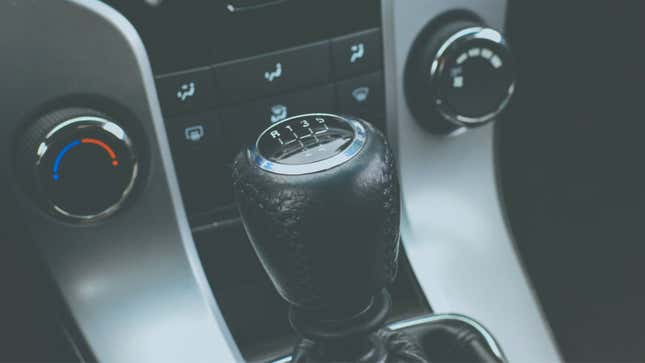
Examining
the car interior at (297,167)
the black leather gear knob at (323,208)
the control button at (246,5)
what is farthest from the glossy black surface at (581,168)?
the black leather gear knob at (323,208)

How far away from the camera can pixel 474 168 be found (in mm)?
732

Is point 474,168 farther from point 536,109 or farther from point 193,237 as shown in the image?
point 193,237

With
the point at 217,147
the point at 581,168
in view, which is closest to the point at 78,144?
the point at 217,147

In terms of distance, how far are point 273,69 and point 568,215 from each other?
441 millimetres

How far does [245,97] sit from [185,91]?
0.05 metres

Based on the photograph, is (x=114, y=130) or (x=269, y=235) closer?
(x=269, y=235)

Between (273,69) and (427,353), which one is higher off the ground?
(273,69)

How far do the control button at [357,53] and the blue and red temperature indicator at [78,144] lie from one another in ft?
0.70

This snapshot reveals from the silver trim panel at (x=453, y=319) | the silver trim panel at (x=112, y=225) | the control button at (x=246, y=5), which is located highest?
the control button at (x=246, y=5)

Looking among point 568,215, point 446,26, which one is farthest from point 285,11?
point 568,215

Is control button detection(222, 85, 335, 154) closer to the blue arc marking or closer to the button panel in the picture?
the button panel

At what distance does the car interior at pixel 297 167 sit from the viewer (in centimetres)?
41

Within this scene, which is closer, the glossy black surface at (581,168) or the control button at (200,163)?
the control button at (200,163)

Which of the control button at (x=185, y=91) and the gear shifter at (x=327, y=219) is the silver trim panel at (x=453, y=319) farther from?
the control button at (x=185, y=91)
